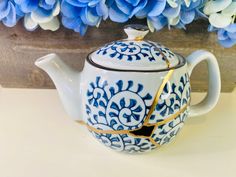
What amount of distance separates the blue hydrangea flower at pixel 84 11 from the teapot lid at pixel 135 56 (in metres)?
0.09

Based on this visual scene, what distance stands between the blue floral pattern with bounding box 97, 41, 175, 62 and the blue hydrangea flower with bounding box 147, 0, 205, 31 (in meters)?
0.10

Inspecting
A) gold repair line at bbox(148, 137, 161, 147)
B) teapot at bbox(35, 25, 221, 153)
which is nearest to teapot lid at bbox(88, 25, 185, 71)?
teapot at bbox(35, 25, 221, 153)

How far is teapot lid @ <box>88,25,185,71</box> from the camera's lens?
0.41 m

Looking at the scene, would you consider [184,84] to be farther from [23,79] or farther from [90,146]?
[23,79]

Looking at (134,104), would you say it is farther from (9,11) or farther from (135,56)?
(9,11)

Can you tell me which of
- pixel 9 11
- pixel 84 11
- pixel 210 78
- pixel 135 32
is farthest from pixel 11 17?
pixel 210 78

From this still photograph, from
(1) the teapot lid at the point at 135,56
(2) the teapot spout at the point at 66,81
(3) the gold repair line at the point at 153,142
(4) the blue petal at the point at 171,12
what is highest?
(4) the blue petal at the point at 171,12

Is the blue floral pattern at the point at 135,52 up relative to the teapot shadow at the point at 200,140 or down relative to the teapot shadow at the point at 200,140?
up

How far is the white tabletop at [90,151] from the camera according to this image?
1.41 feet

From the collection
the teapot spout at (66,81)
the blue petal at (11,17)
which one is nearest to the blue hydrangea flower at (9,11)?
the blue petal at (11,17)

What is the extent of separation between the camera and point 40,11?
53 centimetres

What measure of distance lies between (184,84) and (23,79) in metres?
0.43

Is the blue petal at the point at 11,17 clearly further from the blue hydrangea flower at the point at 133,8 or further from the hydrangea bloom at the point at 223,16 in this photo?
the hydrangea bloom at the point at 223,16

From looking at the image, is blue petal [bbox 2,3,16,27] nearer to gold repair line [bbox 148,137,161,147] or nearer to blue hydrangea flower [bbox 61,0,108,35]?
blue hydrangea flower [bbox 61,0,108,35]
